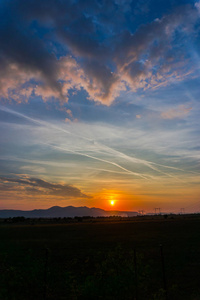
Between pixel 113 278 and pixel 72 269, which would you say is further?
pixel 72 269

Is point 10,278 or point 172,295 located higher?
point 10,278

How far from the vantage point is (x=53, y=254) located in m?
26.3

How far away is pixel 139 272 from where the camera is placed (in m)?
10.2

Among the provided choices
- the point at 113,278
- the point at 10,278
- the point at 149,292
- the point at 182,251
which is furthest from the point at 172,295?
the point at 182,251

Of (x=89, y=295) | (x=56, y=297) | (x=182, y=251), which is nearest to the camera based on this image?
(x=89, y=295)

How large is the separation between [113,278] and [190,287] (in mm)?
6998

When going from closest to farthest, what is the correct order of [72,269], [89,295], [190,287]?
[89,295] < [190,287] < [72,269]

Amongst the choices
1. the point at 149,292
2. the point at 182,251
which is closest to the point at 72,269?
the point at 149,292

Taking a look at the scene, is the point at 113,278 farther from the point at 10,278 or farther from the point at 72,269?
the point at 72,269

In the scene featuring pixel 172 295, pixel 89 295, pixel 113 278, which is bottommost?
pixel 172 295

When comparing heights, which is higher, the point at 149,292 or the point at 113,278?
the point at 113,278

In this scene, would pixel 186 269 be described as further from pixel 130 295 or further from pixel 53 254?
pixel 53 254

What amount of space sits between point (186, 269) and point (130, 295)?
31.9 ft

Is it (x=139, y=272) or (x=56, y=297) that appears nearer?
(x=139, y=272)
